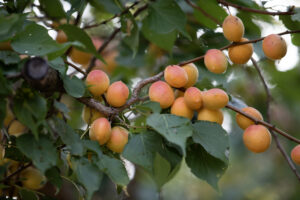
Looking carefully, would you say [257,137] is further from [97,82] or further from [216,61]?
[97,82]

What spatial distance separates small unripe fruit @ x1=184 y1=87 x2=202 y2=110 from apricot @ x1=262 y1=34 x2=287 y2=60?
22 cm

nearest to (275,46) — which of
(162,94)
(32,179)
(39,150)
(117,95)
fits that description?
(162,94)

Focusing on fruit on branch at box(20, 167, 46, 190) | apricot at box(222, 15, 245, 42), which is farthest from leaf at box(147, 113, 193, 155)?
fruit on branch at box(20, 167, 46, 190)

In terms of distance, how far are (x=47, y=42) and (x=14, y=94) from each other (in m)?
0.15

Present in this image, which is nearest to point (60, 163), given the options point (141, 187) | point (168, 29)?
point (168, 29)

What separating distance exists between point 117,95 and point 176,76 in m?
0.15

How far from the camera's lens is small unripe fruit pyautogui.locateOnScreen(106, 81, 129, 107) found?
91 cm

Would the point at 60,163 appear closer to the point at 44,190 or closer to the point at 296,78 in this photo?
the point at 44,190

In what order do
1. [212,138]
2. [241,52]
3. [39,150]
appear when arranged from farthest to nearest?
[241,52], [212,138], [39,150]

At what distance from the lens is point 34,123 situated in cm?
71

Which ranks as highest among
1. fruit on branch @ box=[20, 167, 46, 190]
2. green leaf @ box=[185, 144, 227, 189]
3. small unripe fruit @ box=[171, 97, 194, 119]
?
small unripe fruit @ box=[171, 97, 194, 119]

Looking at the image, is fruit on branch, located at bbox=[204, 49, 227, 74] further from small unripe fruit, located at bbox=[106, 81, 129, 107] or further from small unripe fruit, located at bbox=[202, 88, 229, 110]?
small unripe fruit, located at bbox=[106, 81, 129, 107]

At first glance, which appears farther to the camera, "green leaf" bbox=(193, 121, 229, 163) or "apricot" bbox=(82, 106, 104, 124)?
"apricot" bbox=(82, 106, 104, 124)

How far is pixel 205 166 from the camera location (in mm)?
872
